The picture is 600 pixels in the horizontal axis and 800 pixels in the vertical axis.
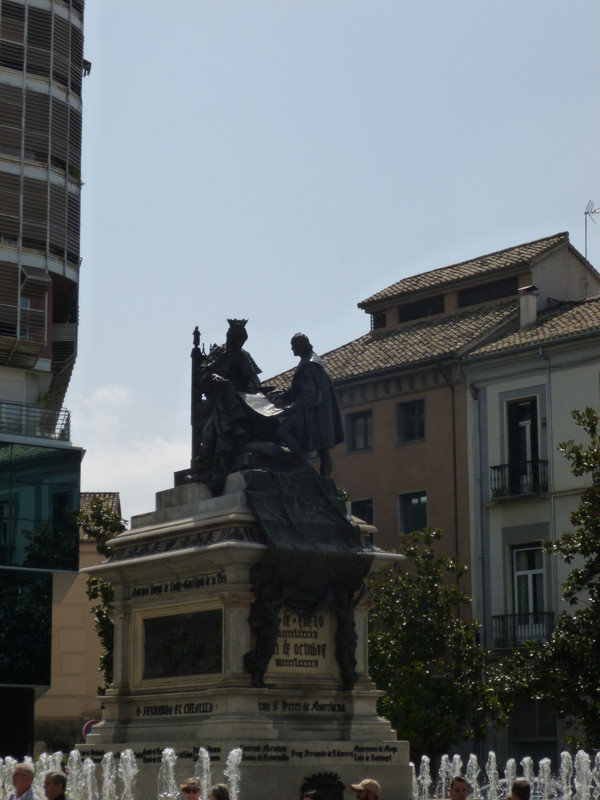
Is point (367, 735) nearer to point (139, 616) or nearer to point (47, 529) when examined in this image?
point (139, 616)

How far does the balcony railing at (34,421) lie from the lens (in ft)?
155

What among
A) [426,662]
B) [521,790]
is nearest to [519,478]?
[426,662]

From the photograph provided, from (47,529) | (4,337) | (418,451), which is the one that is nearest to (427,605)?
(418,451)

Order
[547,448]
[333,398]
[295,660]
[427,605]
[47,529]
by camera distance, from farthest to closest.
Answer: [47,529], [547,448], [427,605], [333,398], [295,660]

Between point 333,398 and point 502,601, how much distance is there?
73.4 ft

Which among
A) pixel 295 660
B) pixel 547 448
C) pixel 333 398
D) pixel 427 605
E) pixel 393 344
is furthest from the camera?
pixel 393 344

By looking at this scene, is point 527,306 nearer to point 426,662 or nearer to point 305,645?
point 426,662

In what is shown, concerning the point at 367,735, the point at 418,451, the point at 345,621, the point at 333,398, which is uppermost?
the point at 418,451

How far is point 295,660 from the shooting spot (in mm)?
20766

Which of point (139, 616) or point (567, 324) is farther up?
point (567, 324)

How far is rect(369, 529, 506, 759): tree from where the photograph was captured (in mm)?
34750

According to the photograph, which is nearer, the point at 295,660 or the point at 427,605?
the point at 295,660

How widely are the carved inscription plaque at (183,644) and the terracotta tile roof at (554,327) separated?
2335cm

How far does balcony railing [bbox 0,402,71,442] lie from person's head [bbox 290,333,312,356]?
25614mm
